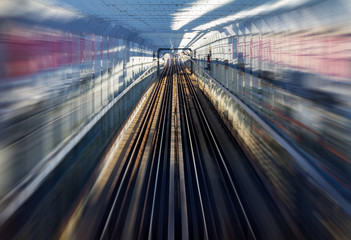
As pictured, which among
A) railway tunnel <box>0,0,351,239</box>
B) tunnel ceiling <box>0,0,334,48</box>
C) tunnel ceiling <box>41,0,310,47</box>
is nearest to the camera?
railway tunnel <box>0,0,351,239</box>

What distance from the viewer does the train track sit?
4719 mm

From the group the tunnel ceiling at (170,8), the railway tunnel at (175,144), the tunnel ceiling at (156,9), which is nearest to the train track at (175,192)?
the railway tunnel at (175,144)

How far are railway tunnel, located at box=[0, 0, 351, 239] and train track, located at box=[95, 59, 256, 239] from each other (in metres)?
0.03

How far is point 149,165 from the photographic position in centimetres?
772

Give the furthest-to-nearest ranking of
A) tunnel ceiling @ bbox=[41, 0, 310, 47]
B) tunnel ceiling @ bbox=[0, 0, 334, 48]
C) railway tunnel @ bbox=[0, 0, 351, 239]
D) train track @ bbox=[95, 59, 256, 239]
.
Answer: tunnel ceiling @ bbox=[41, 0, 310, 47]
tunnel ceiling @ bbox=[0, 0, 334, 48]
train track @ bbox=[95, 59, 256, 239]
railway tunnel @ bbox=[0, 0, 351, 239]

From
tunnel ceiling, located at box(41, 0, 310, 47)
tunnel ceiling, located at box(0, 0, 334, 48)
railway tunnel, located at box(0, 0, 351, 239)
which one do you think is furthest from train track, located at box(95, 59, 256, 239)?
tunnel ceiling, located at box(41, 0, 310, 47)

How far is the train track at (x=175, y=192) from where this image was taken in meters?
4.72

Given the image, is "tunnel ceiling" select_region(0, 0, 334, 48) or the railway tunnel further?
"tunnel ceiling" select_region(0, 0, 334, 48)

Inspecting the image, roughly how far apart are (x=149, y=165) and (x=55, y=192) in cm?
316

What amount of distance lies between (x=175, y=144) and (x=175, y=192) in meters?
3.58

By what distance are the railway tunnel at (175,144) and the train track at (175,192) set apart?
0.11 ft

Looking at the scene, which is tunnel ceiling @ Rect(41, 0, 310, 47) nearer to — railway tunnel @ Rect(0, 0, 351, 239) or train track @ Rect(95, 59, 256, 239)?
railway tunnel @ Rect(0, 0, 351, 239)

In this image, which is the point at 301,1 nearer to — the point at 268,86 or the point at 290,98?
the point at 290,98

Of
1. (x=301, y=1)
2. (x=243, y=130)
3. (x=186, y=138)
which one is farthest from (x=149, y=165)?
(x=301, y=1)
